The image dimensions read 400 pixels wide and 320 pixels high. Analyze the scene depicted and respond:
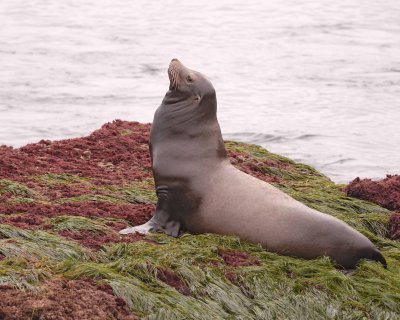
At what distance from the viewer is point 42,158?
9273 mm

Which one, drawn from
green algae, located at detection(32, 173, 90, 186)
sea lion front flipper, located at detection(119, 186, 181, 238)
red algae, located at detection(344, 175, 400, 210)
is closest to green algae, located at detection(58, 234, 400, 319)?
sea lion front flipper, located at detection(119, 186, 181, 238)

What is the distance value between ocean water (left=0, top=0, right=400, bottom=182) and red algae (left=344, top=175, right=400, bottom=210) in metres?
4.05

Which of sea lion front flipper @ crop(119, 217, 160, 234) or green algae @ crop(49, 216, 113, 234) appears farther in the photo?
sea lion front flipper @ crop(119, 217, 160, 234)

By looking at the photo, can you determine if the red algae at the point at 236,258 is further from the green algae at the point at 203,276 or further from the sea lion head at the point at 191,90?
the sea lion head at the point at 191,90

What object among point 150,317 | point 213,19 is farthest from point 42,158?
point 213,19

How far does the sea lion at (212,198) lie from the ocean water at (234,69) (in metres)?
5.81

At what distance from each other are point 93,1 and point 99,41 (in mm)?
6264

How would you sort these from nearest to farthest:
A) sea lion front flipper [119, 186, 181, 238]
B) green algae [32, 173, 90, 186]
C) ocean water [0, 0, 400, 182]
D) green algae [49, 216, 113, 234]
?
1. green algae [49, 216, 113, 234]
2. sea lion front flipper [119, 186, 181, 238]
3. green algae [32, 173, 90, 186]
4. ocean water [0, 0, 400, 182]

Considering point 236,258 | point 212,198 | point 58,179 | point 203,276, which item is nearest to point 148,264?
point 203,276

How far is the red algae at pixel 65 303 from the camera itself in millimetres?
5062

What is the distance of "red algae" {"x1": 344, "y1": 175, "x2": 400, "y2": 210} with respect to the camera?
8.70 meters

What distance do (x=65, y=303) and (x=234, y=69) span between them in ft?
50.5

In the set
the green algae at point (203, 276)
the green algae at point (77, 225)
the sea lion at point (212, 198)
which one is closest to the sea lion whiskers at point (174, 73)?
the sea lion at point (212, 198)

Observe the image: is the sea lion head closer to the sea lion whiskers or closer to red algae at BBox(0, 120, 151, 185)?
the sea lion whiskers
